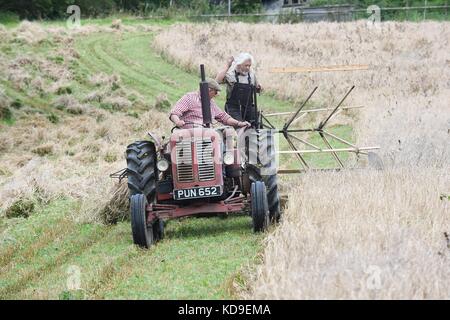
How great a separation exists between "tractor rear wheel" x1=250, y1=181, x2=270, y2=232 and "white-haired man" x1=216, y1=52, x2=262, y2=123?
2.81 m

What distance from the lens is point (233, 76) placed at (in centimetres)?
1209

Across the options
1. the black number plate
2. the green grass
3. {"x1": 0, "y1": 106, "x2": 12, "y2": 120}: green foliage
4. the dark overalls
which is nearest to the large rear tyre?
the green grass

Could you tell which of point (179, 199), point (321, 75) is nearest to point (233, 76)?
point (179, 199)

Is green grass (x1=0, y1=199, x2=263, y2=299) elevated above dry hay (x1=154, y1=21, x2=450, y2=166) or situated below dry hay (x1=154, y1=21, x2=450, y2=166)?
below

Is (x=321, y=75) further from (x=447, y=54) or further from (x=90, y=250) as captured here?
(x=90, y=250)

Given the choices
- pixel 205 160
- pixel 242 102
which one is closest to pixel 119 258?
pixel 205 160

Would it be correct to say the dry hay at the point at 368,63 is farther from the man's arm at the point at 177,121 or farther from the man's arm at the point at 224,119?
the man's arm at the point at 177,121

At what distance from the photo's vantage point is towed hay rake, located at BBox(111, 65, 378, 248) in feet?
30.7

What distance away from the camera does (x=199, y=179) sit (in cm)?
966

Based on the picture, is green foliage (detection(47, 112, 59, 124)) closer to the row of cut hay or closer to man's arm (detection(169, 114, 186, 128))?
the row of cut hay

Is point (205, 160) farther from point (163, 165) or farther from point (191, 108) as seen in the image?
point (191, 108)

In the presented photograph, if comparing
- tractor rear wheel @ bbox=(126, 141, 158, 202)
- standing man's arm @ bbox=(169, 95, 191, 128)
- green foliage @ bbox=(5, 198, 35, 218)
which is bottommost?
green foliage @ bbox=(5, 198, 35, 218)
